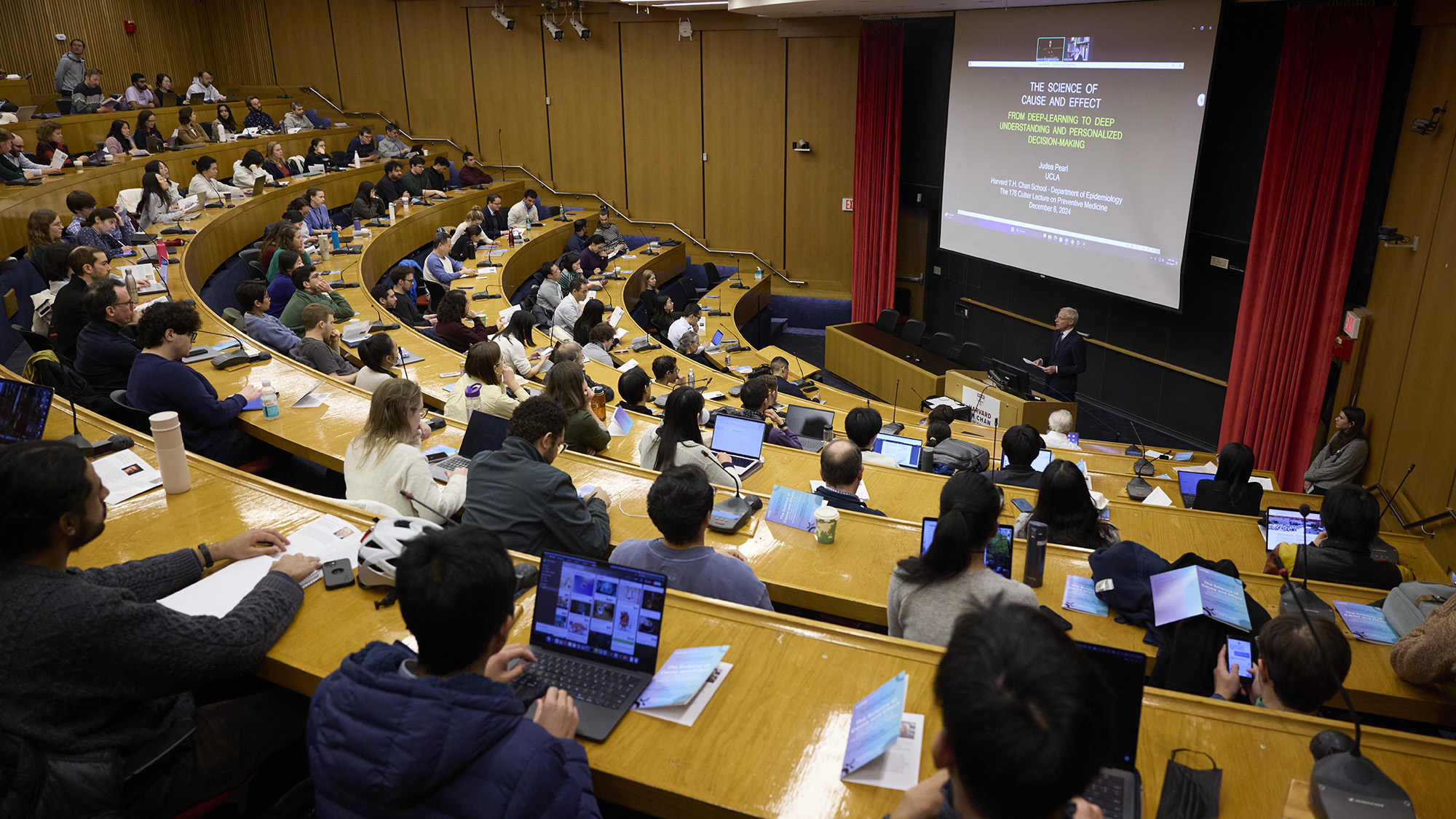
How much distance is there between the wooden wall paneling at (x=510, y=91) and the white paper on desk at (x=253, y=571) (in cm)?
1191

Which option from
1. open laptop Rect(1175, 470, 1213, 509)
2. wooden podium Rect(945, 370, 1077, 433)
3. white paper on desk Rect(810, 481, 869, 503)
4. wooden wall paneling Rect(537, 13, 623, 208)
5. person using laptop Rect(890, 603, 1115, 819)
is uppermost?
wooden wall paneling Rect(537, 13, 623, 208)

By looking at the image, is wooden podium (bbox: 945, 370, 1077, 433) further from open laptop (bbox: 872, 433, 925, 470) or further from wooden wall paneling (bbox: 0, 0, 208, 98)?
wooden wall paneling (bbox: 0, 0, 208, 98)

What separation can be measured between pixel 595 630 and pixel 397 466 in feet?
4.73

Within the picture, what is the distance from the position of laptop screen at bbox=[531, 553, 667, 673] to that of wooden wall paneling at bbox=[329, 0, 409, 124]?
14.2m

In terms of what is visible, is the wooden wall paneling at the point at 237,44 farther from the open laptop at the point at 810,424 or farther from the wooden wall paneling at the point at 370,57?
the open laptop at the point at 810,424

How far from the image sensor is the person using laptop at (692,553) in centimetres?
258

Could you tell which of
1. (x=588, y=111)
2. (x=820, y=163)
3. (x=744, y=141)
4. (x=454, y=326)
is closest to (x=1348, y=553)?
(x=454, y=326)

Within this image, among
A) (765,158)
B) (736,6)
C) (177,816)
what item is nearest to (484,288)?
(736,6)

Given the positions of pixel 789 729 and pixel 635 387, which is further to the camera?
pixel 635 387

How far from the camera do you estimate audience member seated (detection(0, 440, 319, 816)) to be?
6.20 ft

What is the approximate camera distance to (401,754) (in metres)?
1.45

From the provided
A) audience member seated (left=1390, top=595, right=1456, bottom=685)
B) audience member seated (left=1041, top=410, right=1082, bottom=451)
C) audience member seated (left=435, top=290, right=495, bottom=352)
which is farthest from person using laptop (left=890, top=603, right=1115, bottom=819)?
audience member seated (left=435, top=290, right=495, bottom=352)

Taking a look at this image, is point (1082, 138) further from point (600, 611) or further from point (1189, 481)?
point (600, 611)

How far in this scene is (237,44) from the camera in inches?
597
